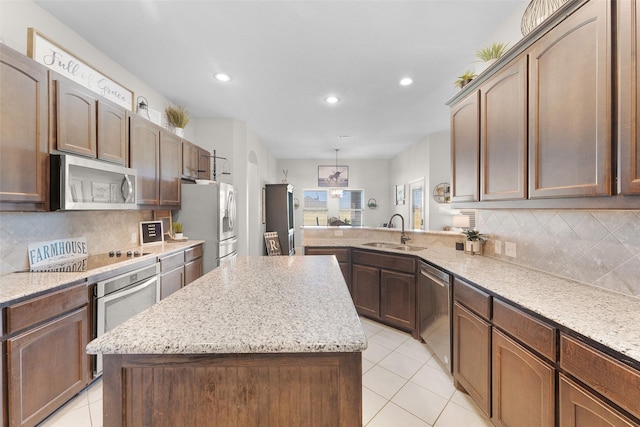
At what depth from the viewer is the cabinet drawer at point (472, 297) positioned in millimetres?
1515

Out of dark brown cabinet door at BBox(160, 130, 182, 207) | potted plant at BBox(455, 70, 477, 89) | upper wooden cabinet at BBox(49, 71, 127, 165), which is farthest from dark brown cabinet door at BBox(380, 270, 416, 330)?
upper wooden cabinet at BBox(49, 71, 127, 165)

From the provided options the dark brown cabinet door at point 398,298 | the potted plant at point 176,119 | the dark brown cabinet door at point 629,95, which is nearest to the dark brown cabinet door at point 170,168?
the potted plant at point 176,119

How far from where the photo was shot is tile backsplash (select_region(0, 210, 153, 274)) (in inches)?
70.2

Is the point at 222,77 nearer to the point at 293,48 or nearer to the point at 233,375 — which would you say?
the point at 293,48

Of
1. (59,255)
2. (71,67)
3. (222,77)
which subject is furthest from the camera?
(222,77)

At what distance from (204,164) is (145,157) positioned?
1.27 metres

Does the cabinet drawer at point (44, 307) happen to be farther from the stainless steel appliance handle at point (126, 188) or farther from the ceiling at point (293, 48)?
the ceiling at point (293, 48)

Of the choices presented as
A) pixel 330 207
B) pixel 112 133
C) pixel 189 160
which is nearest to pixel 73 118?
pixel 112 133

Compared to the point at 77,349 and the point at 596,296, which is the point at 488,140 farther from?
the point at 77,349

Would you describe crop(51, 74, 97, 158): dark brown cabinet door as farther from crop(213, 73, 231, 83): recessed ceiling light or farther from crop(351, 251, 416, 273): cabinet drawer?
crop(351, 251, 416, 273): cabinet drawer

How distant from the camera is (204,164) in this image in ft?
13.1

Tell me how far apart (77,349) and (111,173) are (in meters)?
1.37

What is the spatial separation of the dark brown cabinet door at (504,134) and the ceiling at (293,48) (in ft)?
2.50

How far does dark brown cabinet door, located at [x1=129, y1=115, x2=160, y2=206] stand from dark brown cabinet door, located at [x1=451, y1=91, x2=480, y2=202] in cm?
305
